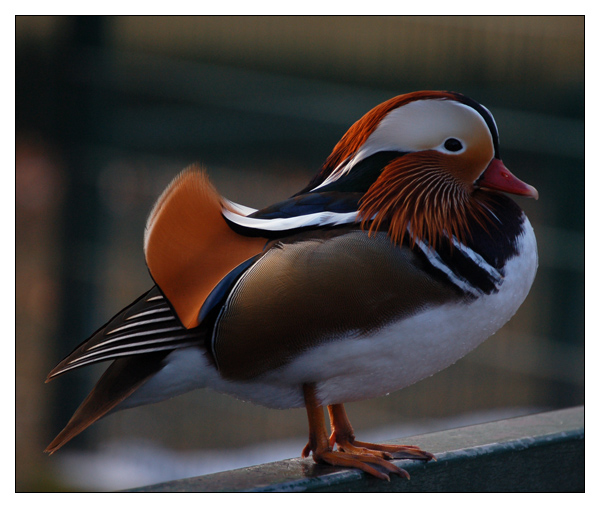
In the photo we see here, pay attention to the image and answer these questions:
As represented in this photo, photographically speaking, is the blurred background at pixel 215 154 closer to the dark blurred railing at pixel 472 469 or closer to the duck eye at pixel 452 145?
the dark blurred railing at pixel 472 469

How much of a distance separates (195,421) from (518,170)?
5.11ft

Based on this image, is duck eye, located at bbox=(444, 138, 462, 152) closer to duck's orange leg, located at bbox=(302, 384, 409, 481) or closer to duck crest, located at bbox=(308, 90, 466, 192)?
duck crest, located at bbox=(308, 90, 466, 192)

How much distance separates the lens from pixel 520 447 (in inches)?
43.4

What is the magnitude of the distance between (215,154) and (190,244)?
198 centimetres

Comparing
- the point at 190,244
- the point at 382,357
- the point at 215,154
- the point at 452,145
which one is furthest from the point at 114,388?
the point at 215,154

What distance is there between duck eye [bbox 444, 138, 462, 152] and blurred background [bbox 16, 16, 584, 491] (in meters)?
1.73

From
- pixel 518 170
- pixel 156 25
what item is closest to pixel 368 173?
pixel 156 25

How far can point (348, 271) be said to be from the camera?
0.80m

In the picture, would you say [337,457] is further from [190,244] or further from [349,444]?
[190,244]

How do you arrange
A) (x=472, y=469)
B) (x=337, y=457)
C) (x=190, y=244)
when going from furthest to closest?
1. (x=472, y=469)
2. (x=337, y=457)
3. (x=190, y=244)

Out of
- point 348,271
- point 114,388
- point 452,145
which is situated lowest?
point 114,388

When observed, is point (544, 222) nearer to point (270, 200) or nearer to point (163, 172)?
point (270, 200)

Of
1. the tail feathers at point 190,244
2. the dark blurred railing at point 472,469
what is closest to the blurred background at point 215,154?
the dark blurred railing at point 472,469

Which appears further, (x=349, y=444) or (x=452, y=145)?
(x=349, y=444)
